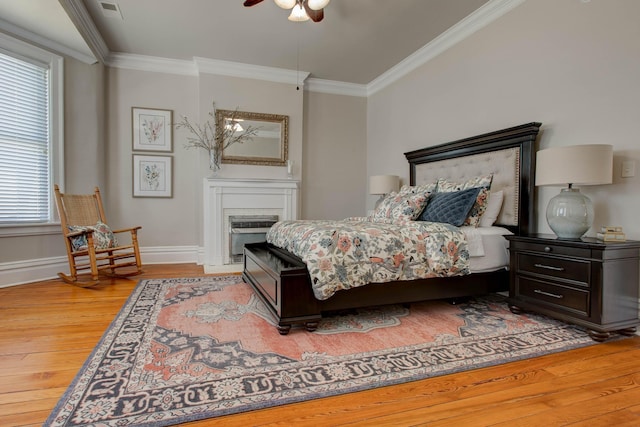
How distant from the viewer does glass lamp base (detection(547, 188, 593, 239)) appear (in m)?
2.24

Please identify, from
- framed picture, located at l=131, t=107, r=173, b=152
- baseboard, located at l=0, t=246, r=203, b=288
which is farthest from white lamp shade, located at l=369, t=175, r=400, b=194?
framed picture, located at l=131, t=107, r=173, b=152

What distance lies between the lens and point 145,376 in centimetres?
160

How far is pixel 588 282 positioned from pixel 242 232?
147 inches

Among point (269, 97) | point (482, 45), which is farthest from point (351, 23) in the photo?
point (269, 97)

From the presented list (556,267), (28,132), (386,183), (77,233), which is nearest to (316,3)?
(386,183)

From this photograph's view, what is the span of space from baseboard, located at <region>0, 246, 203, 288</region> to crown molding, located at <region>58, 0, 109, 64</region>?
8.06ft

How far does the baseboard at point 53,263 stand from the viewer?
11.0 ft

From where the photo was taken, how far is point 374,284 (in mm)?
2344

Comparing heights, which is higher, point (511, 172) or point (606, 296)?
point (511, 172)

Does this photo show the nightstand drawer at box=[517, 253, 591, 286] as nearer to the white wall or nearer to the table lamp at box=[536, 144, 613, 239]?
the table lamp at box=[536, 144, 613, 239]

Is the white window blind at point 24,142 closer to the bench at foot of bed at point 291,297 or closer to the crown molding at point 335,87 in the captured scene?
the bench at foot of bed at point 291,297

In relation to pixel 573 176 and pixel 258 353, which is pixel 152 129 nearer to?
pixel 258 353

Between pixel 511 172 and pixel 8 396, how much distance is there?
11.9ft

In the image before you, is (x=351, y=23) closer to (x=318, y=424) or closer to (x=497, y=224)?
(x=497, y=224)
